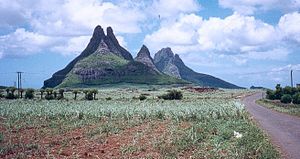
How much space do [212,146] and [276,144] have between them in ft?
9.04

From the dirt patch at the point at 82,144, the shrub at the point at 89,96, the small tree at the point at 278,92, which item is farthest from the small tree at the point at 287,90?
the dirt patch at the point at 82,144

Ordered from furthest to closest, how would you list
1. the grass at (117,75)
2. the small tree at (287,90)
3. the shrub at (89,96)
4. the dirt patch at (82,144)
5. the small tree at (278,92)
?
the grass at (117,75) → the small tree at (278,92) → the small tree at (287,90) → the shrub at (89,96) → the dirt patch at (82,144)

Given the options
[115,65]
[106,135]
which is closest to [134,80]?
[115,65]

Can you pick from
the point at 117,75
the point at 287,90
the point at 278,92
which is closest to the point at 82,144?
the point at 287,90

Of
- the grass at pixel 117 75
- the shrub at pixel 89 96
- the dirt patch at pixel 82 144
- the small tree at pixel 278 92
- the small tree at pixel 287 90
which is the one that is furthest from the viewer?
the grass at pixel 117 75

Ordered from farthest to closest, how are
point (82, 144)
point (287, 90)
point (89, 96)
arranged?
point (287, 90)
point (89, 96)
point (82, 144)

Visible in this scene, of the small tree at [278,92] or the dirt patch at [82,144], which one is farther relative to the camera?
the small tree at [278,92]

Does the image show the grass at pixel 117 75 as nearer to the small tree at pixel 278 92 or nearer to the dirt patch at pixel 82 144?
the small tree at pixel 278 92

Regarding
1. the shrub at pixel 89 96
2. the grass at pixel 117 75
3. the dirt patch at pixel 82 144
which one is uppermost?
the grass at pixel 117 75

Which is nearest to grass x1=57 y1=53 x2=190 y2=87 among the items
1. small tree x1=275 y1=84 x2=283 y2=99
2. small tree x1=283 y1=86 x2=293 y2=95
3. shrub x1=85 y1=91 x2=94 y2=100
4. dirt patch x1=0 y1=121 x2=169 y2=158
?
small tree x1=275 y1=84 x2=283 y2=99

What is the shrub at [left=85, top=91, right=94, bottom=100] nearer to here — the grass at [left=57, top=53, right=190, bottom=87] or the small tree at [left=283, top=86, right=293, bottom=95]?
the small tree at [left=283, top=86, right=293, bottom=95]

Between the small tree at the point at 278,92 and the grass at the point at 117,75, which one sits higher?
the grass at the point at 117,75

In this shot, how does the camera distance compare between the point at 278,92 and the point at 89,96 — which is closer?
the point at 89,96

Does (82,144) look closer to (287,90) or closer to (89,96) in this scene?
(89,96)
